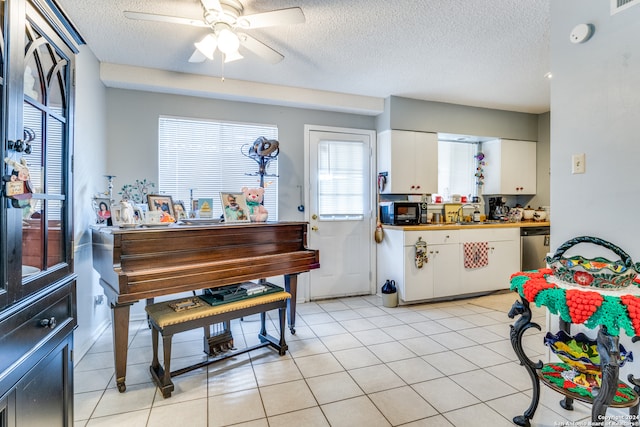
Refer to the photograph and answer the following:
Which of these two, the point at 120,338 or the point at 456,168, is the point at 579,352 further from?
the point at 456,168

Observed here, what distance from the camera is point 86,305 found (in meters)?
2.53

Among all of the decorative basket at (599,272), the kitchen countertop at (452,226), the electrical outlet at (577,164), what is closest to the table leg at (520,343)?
the decorative basket at (599,272)

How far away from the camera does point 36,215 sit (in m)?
1.17

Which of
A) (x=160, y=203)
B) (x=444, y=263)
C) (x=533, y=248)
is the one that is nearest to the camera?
(x=160, y=203)

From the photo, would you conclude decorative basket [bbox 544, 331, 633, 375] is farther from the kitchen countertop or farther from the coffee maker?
the coffee maker

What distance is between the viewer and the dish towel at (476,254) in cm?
387

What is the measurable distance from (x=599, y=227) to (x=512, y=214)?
3.18 m

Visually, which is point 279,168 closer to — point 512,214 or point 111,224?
point 111,224

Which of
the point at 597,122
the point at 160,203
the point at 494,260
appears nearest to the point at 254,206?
the point at 160,203

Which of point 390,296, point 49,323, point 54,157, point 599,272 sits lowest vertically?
point 390,296

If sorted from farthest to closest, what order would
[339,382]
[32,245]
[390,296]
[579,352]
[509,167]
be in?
1. [509,167]
2. [390,296]
3. [339,382]
4. [579,352]
5. [32,245]

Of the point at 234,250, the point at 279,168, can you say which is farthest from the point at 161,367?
the point at 279,168

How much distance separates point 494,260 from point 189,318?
3558mm

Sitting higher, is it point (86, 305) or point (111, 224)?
point (111, 224)
